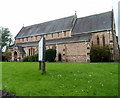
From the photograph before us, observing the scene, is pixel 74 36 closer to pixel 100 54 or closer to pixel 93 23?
pixel 93 23

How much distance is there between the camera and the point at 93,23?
40875 mm

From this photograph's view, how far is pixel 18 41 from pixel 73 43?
2770 cm

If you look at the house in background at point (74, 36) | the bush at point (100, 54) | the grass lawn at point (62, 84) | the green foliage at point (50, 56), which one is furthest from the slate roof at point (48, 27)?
the grass lawn at point (62, 84)

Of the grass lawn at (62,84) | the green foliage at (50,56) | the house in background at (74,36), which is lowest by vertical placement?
the grass lawn at (62,84)

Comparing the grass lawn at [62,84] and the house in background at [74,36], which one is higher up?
the house in background at [74,36]

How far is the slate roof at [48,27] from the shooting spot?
45031mm

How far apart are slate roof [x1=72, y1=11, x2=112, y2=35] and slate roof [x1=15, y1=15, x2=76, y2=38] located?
2.39 meters

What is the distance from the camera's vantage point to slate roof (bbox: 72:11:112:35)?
3769 centimetres

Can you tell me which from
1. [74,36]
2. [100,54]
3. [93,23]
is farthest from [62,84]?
[93,23]

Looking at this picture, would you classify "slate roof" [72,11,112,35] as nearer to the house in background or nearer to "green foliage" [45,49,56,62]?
the house in background

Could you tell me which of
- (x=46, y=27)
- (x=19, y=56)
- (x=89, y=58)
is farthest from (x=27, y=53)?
(x=89, y=58)

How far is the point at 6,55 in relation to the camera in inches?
1855

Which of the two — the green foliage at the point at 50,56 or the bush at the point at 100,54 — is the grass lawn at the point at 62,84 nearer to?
the bush at the point at 100,54

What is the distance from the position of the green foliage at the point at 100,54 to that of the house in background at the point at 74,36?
1154mm
